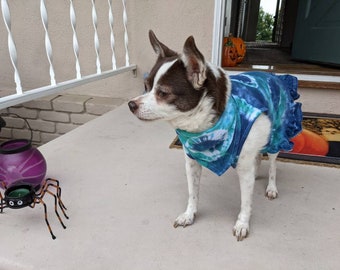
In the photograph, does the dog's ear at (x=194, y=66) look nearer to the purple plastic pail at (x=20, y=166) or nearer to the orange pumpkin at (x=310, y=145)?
the purple plastic pail at (x=20, y=166)

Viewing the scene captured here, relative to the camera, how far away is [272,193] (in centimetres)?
156

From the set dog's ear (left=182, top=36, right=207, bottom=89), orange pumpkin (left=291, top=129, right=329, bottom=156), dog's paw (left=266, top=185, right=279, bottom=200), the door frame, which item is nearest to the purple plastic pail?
dog's ear (left=182, top=36, right=207, bottom=89)

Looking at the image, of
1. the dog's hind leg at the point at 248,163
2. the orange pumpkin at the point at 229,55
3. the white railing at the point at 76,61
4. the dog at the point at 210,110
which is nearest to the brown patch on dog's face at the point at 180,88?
the dog at the point at 210,110

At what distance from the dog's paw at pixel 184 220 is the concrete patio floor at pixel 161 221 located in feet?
0.09

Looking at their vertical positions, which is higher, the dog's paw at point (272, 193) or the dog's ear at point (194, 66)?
the dog's ear at point (194, 66)

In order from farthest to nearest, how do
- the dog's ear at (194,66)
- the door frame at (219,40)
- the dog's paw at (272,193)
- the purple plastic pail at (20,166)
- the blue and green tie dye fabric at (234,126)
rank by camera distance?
the door frame at (219,40), the dog's paw at (272,193), the purple plastic pail at (20,166), the blue and green tie dye fabric at (234,126), the dog's ear at (194,66)

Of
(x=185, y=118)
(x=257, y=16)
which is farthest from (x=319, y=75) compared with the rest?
(x=257, y=16)

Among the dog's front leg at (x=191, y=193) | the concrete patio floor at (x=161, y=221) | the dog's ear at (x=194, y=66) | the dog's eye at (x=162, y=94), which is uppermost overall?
the dog's ear at (x=194, y=66)

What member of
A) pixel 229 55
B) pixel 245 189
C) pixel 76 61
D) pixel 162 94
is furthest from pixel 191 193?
pixel 229 55

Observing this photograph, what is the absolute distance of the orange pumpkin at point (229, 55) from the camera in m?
3.13

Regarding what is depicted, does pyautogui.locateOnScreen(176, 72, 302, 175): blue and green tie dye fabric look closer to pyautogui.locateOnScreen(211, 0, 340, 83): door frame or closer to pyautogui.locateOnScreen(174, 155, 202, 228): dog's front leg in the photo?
pyautogui.locateOnScreen(174, 155, 202, 228): dog's front leg

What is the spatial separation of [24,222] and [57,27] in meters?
2.45

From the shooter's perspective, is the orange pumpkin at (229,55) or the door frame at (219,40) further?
the orange pumpkin at (229,55)

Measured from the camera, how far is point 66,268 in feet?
3.68
